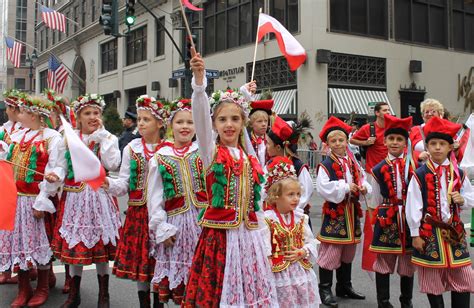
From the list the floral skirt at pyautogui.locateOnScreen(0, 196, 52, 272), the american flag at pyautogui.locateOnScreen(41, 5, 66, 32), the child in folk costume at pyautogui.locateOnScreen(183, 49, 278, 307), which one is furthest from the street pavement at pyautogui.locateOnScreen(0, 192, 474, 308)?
the american flag at pyautogui.locateOnScreen(41, 5, 66, 32)

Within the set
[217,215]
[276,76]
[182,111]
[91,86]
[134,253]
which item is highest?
[91,86]

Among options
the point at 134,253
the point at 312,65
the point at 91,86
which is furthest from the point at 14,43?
the point at 134,253

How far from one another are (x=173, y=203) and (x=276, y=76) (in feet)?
64.1

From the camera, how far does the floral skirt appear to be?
16.8ft

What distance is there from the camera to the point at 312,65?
21.4 metres

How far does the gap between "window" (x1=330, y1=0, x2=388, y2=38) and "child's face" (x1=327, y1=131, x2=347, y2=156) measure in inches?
690

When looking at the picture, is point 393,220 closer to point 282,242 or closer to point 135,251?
point 282,242

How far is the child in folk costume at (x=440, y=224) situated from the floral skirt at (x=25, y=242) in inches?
143

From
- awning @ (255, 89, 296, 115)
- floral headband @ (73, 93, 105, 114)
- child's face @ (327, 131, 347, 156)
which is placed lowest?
child's face @ (327, 131, 347, 156)

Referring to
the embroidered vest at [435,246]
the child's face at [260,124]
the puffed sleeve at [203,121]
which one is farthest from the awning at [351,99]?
the puffed sleeve at [203,121]

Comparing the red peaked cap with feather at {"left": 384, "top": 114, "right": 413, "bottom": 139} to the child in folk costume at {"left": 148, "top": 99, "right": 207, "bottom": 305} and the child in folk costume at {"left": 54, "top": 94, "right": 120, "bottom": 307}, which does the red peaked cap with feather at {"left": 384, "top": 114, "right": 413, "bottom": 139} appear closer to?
the child in folk costume at {"left": 148, "top": 99, "right": 207, "bottom": 305}

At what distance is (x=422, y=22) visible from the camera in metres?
24.8

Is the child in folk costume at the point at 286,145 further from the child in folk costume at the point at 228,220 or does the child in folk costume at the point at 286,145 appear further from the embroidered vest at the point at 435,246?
the child in folk costume at the point at 228,220

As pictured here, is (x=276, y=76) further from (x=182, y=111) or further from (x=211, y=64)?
(x=182, y=111)
